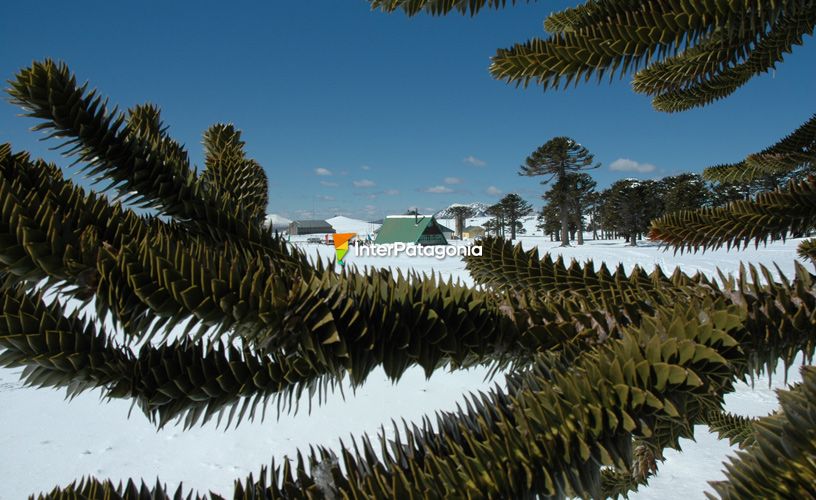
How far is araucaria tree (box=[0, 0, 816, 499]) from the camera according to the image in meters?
0.51

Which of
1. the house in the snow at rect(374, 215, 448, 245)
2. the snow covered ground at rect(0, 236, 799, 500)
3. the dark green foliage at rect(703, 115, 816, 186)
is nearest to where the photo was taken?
the dark green foliage at rect(703, 115, 816, 186)

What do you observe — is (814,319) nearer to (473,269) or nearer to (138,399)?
(473,269)

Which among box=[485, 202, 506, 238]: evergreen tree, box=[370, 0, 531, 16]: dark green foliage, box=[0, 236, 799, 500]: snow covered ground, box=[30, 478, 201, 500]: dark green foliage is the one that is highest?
box=[485, 202, 506, 238]: evergreen tree

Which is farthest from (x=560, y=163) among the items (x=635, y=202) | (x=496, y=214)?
(x=496, y=214)

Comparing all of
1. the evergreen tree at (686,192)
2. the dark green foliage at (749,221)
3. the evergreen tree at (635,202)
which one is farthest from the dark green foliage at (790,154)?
the evergreen tree at (635,202)

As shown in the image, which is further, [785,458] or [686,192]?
[686,192]

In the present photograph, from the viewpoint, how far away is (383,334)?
24.3 inches

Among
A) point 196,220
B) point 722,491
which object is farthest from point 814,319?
point 196,220

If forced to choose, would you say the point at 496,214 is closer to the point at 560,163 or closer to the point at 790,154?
the point at 560,163

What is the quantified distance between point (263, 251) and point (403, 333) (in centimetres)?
42

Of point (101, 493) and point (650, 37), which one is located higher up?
point (650, 37)

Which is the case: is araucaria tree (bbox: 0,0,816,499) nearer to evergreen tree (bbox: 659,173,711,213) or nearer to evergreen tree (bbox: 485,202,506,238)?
evergreen tree (bbox: 659,173,711,213)

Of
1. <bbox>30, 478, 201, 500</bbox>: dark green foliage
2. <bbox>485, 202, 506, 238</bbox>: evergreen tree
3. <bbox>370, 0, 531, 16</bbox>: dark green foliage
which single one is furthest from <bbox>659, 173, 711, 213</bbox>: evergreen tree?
<bbox>485, 202, 506, 238</bbox>: evergreen tree

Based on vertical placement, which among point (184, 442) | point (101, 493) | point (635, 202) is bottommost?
point (184, 442)
